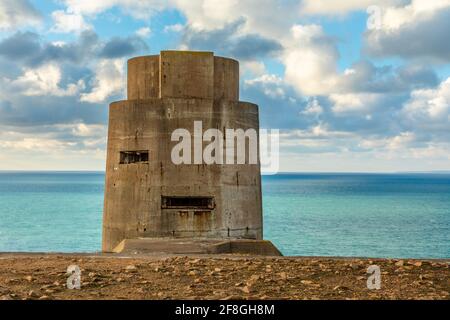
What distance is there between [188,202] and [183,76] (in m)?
2.94

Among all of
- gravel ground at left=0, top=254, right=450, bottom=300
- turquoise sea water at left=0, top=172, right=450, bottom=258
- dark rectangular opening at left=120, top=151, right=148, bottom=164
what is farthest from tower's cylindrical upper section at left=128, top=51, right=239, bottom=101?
turquoise sea water at left=0, top=172, right=450, bottom=258

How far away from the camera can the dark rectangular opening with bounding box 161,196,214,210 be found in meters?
14.3

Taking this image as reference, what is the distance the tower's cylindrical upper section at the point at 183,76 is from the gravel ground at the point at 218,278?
5.32 metres

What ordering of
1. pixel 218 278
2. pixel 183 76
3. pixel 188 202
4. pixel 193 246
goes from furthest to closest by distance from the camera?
pixel 183 76 → pixel 188 202 → pixel 193 246 → pixel 218 278

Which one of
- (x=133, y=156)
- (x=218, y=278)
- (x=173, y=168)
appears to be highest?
(x=133, y=156)

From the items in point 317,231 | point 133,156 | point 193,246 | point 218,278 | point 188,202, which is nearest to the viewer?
point 218,278

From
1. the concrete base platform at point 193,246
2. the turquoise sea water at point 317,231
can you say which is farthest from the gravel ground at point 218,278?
the turquoise sea water at point 317,231

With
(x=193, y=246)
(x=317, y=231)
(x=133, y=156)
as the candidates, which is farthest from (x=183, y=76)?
(x=317, y=231)

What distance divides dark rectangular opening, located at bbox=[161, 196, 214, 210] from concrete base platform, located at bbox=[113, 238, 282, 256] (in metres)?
0.98

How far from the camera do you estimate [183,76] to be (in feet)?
48.8

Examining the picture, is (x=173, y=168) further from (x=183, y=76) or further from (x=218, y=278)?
(x=218, y=278)

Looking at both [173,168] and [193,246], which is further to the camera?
[173,168]

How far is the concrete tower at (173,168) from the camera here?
1429 cm

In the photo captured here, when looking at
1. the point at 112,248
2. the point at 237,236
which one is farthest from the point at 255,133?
the point at 112,248
